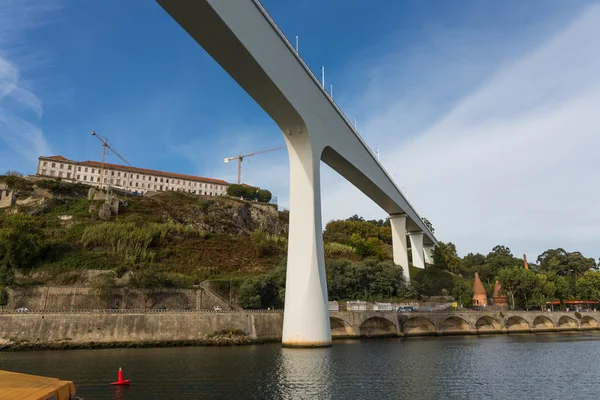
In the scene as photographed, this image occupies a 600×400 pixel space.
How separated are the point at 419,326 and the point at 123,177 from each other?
57.4m

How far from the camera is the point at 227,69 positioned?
61.5 feet

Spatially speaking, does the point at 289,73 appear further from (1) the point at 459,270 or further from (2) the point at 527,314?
(1) the point at 459,270

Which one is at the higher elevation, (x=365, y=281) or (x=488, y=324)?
(x=365, y=281)

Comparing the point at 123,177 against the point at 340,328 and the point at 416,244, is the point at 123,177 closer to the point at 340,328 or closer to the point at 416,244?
the point at 416,244

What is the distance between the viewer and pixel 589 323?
48.7m

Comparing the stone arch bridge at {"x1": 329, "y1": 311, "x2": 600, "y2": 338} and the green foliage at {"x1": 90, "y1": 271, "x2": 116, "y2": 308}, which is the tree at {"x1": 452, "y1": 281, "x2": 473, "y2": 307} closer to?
the stone arch bridge at {"x1": 329, "y1": 311, "x2": 600, "y2": 338}

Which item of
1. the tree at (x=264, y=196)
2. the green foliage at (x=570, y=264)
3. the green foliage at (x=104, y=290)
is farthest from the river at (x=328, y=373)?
the green foliage at (x=570, y=264)

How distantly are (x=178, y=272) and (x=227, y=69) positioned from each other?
27.1 metres

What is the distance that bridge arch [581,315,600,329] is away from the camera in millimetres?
47950

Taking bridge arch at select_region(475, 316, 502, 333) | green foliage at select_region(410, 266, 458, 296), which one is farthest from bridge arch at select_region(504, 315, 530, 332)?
green foliage at select_region(410, 266, 458, 296)

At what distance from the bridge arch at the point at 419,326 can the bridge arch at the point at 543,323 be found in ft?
51.4

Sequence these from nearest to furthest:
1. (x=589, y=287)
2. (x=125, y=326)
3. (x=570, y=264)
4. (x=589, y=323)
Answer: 1. (x=125, y=326)
2. (x=589, y=323)
3. (x=589, y=287)
4. (x=570, y=264)

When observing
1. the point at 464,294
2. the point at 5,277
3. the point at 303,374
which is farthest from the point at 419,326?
the point at 5,277

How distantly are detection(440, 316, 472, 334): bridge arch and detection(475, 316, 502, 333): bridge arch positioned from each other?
83.5 inches
